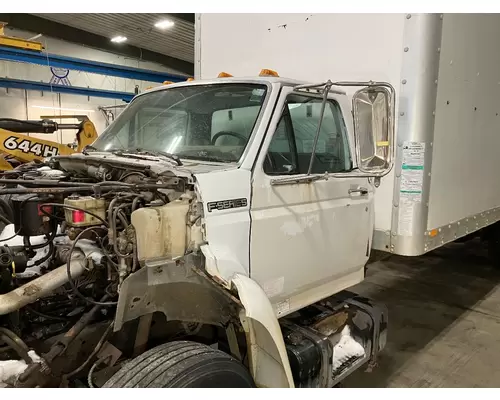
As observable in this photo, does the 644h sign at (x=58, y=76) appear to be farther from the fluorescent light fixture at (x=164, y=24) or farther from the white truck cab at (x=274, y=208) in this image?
the white truck cab at (x=274, y=208)

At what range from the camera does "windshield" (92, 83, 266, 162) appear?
2.86 metres

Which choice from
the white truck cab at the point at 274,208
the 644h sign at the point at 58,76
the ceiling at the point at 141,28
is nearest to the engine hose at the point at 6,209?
the white truck cab at the point at 274,208

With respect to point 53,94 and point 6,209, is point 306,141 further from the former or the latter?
point 53,94

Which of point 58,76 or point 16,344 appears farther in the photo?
point 58,76

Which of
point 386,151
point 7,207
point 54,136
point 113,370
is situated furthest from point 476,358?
point 54,136

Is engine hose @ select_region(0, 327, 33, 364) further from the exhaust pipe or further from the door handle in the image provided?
the door handle

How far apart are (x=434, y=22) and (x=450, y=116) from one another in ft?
2.60

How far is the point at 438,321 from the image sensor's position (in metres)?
5.16

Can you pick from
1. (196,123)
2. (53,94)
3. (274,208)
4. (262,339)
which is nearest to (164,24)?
(53,94)

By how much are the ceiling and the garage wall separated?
854 millimetres

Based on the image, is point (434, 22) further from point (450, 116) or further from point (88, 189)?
point (88, 189)

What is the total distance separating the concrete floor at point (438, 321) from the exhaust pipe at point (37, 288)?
268cm

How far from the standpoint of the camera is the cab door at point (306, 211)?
270 centimetres

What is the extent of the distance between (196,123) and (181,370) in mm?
1648
